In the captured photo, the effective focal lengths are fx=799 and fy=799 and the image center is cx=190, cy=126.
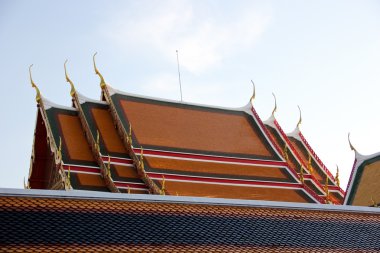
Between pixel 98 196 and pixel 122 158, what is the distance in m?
11.5

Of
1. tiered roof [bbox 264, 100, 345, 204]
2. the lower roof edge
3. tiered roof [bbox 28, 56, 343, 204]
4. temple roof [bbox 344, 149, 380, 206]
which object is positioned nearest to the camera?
the lower roof edge

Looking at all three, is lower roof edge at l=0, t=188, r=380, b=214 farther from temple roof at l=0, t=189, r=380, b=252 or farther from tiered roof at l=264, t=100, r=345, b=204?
tiered roof at l=264, t=100, r=345, b=204

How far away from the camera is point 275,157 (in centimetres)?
2698

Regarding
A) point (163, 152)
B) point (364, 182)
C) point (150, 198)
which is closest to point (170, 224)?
point (150, 198)

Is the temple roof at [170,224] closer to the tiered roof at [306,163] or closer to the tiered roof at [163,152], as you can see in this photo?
the tiered roof at [163,152]

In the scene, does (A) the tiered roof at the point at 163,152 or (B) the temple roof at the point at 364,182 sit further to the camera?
(A) the tiered roof at the point at 163,152

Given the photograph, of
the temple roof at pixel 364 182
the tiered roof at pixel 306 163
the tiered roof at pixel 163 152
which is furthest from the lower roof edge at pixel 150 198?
the tiered roof at pixel 306 163

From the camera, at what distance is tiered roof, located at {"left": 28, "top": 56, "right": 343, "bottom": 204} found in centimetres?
2339

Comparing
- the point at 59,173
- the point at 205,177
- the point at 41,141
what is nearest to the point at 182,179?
Answer: the point at 205,177

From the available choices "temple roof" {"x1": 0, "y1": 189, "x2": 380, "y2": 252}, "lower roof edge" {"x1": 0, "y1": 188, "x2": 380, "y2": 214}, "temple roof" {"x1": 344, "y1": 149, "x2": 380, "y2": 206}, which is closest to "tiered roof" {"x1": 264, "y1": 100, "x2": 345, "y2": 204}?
"temple roof" {"x1": 344, "y1": 149, "x2": 380, "y2": 206}

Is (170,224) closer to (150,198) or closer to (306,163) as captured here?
(150,198)

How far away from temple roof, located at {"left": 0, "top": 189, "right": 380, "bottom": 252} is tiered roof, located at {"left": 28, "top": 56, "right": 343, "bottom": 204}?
24.8 feet

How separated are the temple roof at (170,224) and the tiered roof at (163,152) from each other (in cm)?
755

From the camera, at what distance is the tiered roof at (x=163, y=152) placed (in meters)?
23.4
